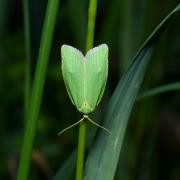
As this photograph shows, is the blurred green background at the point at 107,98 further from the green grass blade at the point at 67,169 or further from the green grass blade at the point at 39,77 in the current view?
the green grass blade at the point at 39,77

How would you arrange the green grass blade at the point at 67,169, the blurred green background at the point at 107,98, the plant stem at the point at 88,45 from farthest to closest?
the blurred green background at the point at 107,98 < the green grass blade at the point at 67,169 < the plant stem at the point at 88,45

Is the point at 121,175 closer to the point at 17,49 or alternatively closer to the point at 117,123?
the point at 117,123

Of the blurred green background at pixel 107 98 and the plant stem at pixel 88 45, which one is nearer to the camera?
the plant stem at pixel 88 45

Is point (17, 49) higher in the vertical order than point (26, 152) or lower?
higher

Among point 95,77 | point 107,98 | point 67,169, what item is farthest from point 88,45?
point 107,98

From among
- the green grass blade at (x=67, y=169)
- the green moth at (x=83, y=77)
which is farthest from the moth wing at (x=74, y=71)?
the green grass blade at (x=67, y=169)

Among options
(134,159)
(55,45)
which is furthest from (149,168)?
(55,45)

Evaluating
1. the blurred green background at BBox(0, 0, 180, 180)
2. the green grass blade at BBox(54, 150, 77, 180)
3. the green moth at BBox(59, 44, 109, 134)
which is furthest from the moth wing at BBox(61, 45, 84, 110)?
the blurred green background at BBox(0, 0, 180, 180)
